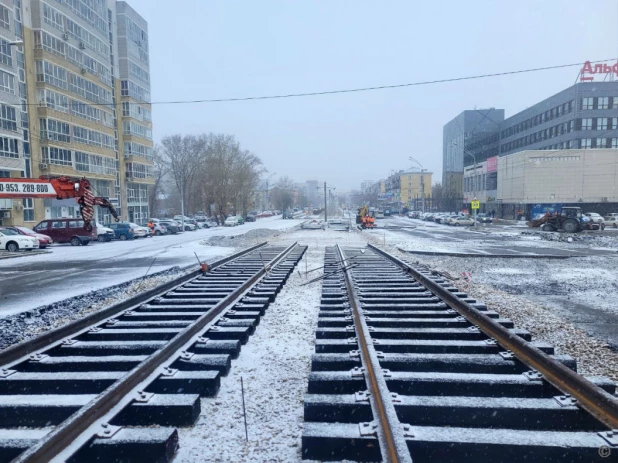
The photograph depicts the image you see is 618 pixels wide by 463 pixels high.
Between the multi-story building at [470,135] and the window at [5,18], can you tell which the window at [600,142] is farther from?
the window at [5,18]

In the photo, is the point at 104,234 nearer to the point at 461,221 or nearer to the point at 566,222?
the point at 566,222

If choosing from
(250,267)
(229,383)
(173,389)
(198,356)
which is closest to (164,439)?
(173,389)

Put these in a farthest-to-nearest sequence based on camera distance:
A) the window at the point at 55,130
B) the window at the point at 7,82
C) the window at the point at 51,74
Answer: the window at the point at 55,130, the window at the point at 51,74, the window at the point at 7,82

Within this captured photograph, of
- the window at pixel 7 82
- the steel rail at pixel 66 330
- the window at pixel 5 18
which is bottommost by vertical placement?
the steel rail at pixel 66 330

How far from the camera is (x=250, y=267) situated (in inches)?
549

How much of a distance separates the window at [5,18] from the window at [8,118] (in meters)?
6.26

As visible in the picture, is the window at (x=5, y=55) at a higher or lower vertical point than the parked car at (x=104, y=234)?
higher

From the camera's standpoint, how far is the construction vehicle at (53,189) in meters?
16.6

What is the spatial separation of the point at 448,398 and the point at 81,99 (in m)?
54.6

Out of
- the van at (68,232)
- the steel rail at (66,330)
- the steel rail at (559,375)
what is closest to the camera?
the steel rail at (559,375)

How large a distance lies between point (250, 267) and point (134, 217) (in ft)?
186

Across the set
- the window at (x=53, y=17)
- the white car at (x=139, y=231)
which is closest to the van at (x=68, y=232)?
the white car at (x=139, y=231)

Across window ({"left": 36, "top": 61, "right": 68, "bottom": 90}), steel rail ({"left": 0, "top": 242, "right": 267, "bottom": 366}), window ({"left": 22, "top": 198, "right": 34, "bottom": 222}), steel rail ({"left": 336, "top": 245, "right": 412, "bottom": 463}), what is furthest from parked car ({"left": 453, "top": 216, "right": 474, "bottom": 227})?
steel rail ({"left": 336, "top": 245, "right": 412, "bottom": 463})

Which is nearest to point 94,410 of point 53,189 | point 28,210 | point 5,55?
point 53,189
